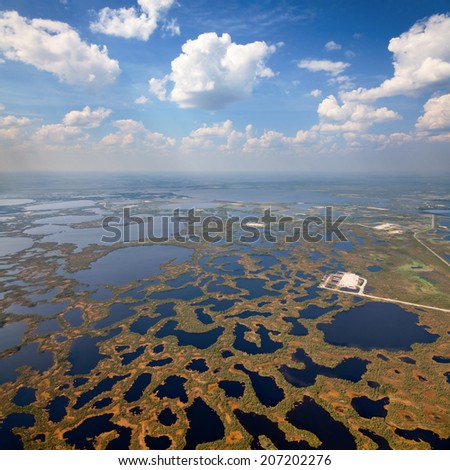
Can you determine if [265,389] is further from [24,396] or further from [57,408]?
[24,396]

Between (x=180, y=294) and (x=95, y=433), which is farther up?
(x=180, y=294)

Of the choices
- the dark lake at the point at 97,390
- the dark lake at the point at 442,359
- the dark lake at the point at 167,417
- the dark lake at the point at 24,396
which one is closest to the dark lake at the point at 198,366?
the dark lake at the point at 167,417

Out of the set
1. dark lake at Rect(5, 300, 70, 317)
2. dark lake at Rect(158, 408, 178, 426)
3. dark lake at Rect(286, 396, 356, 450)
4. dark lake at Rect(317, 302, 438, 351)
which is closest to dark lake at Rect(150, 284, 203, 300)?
dark lake at Rect(5, 300, 70, 317)

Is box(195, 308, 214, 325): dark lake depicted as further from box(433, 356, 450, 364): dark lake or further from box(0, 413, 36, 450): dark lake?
box(433, 356, 450, 364): dark lake

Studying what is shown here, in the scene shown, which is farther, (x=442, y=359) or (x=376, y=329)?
(x=376, y=329)

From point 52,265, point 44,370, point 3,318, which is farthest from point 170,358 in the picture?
point 52,265

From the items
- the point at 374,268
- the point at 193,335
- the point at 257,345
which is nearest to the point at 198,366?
the point at 193,335

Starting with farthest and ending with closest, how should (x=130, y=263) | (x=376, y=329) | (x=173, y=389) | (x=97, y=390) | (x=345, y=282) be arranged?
(x=130, y=263) → (x=345, y=282) → (x=376, y=329) → (x=173, y=389) → (x=97, y=390)

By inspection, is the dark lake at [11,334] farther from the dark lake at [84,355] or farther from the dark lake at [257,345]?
the dark lake at [257,345]
